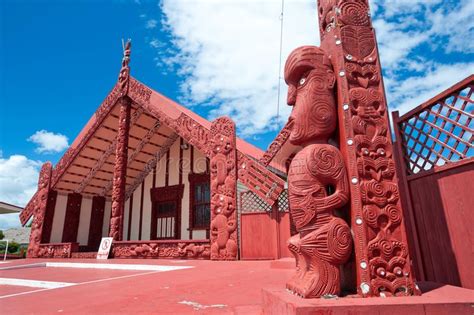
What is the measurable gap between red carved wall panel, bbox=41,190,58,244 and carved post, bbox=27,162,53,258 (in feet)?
0.35

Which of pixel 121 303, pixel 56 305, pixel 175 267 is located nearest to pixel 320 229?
pixel 121 303

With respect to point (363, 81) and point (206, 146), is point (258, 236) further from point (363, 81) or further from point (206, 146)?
point (363, 81)

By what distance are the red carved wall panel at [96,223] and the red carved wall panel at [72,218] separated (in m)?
0.65

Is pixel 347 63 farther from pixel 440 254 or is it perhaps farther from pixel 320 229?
pixel 440 254

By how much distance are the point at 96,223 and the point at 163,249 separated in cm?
706

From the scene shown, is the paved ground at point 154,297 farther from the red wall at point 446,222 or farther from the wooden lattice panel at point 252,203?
the wooden lattice panel at point 252,203

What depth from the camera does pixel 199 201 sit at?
11.6 m

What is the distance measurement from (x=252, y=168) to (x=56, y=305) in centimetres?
507

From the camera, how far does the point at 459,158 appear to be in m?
2.66

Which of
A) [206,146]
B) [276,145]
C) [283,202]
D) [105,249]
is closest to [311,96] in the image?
[283,202]

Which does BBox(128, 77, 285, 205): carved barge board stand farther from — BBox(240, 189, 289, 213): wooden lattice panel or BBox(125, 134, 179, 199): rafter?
BBox(125, 134, 179, 199): rafter

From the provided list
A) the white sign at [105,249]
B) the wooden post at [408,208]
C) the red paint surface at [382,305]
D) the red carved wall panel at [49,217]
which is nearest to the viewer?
the red paint surface at [382,305]

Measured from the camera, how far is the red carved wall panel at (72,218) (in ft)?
40.8

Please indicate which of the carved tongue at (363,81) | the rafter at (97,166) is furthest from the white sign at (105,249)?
the carved tongue at (363,81)
